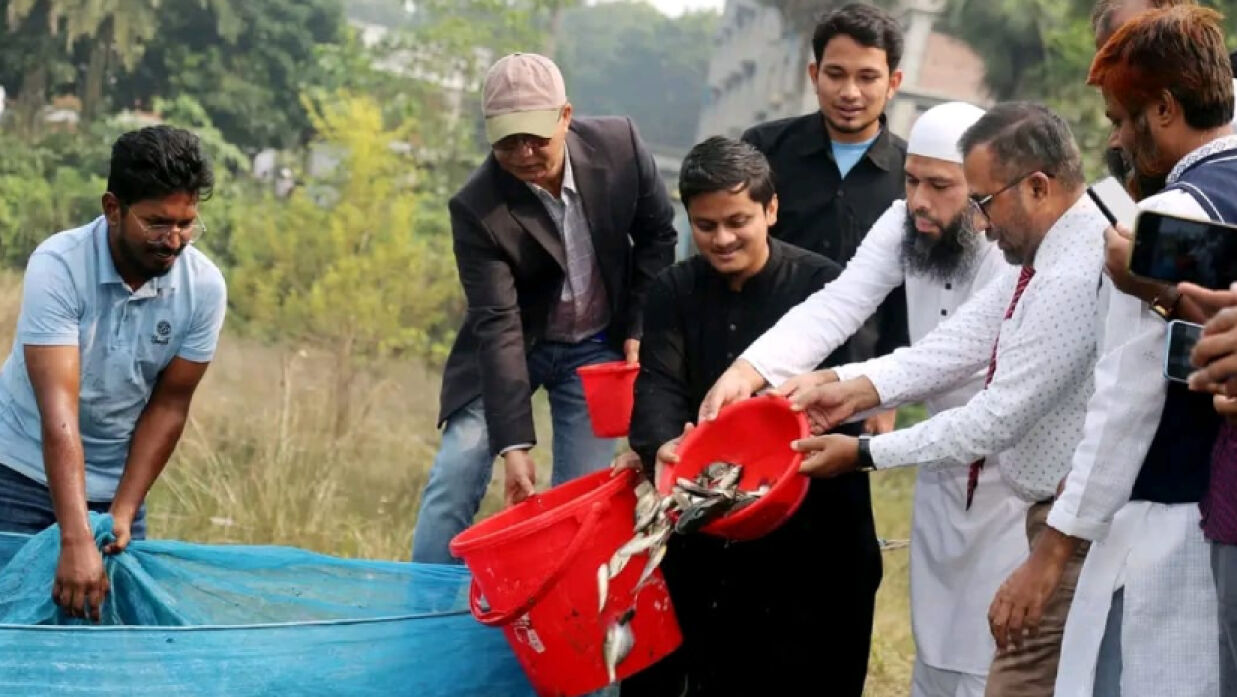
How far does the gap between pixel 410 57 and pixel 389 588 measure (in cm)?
1696

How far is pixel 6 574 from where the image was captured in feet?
12.4

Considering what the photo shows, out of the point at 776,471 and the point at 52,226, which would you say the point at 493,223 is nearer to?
the point at 776,471

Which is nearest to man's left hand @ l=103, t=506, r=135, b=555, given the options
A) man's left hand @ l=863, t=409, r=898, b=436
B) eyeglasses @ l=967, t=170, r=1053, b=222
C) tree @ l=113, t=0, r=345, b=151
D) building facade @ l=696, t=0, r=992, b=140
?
man's left hand @ l=863, t=409, r=898, b=436

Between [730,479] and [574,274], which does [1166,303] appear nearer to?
[730,479]

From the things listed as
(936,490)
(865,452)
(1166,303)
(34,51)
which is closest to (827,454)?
(865,452)

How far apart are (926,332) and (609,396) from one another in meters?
0.84

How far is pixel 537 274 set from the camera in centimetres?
459

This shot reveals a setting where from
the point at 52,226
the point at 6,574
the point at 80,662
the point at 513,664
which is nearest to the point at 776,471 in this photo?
the point at 513,664

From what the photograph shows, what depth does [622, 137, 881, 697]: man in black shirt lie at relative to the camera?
3.92 metres

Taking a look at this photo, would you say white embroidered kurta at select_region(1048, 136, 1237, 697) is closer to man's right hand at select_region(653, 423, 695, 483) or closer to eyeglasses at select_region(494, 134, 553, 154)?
man's right hand at select_region(653, 423, 695, 483)

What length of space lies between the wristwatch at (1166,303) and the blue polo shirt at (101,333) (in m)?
2.38

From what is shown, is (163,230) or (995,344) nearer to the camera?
(995,344)

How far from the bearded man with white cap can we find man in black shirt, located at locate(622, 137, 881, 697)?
124 millimetres

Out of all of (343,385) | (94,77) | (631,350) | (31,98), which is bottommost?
(343,385)
